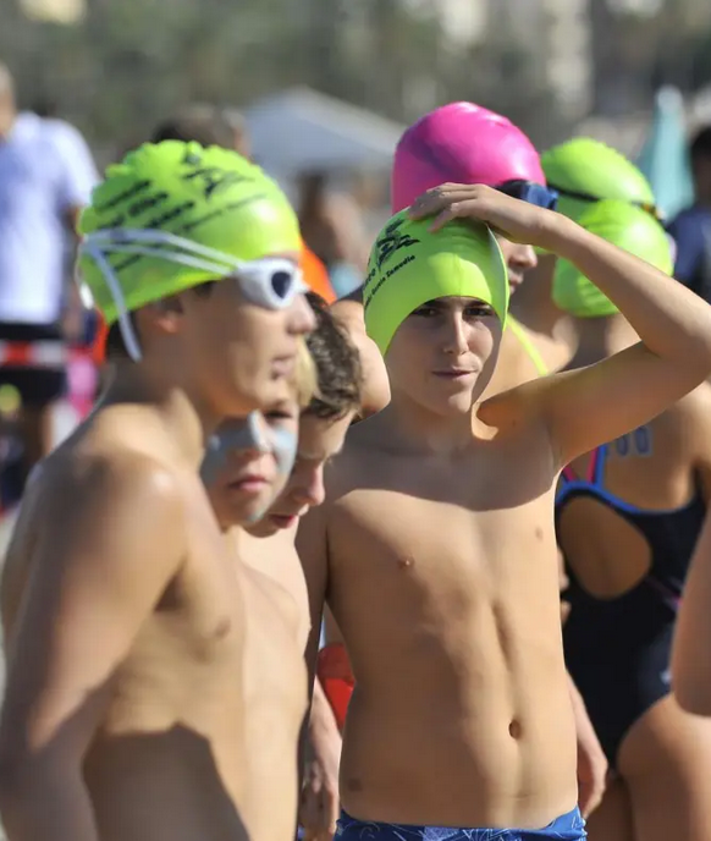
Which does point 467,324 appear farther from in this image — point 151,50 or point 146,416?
point 151,50

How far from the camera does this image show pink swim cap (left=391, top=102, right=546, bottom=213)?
15.5ft

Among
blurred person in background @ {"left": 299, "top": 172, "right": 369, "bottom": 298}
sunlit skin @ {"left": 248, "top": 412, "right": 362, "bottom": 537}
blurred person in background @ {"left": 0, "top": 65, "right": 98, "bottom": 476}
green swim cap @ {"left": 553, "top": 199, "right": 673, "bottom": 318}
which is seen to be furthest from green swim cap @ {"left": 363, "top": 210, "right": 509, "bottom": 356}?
blurred person in background @ {"left": 299, "top": 172, "right": 369, "bottom": 298}

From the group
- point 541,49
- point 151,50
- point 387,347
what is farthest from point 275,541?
point 541,49

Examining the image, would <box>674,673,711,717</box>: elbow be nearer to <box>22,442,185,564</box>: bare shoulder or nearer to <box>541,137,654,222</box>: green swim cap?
<box>541,137,654,222</box>: green swim cap

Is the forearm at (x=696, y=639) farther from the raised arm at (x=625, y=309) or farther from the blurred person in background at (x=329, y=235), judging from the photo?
the blurred person in background at (x=329, y=235)

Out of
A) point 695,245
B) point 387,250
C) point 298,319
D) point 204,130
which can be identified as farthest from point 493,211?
point 695,245

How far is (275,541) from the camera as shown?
352cm

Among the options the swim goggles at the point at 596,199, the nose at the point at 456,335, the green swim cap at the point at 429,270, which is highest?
the green swim cap at the point at 429,270

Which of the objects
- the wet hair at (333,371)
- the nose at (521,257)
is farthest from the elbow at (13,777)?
the nose at (521,257)

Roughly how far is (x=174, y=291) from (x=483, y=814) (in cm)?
142

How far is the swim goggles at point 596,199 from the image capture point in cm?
518

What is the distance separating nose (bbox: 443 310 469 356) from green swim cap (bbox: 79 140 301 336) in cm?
74

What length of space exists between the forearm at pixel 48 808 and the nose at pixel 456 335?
4.83 feet

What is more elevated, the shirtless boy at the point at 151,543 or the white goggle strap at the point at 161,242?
the white goggle strap at the point at 161,242
